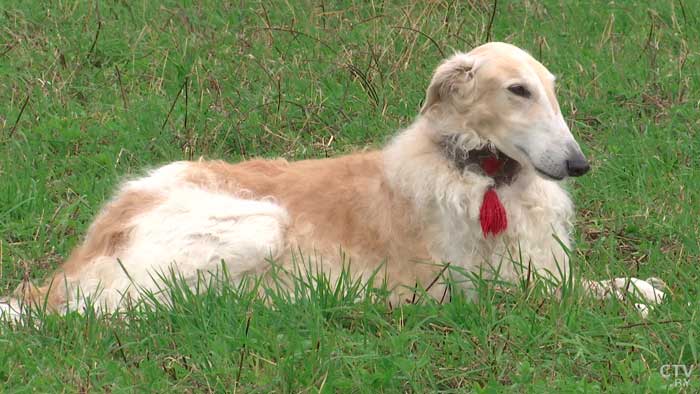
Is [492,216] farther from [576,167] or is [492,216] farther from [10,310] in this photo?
[10,310]

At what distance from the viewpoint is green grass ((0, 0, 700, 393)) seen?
4.39 meters

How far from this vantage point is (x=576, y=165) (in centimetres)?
513

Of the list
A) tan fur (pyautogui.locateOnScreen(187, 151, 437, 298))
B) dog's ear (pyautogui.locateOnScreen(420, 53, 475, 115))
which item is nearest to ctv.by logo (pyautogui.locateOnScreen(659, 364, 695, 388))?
tan fur (pyautogui.locateOnScreen(187, 151, 437, 298))

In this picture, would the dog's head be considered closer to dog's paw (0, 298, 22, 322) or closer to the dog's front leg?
the dog's front leg

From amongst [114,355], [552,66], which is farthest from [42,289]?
[552,66]

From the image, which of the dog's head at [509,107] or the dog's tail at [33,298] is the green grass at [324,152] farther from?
the dog's head at [509,107]

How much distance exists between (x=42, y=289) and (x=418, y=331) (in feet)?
6.23

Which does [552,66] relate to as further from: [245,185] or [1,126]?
[1,126]

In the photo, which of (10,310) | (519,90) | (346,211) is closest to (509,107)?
(519,90)

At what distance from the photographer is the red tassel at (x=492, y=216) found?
5387 millimetres

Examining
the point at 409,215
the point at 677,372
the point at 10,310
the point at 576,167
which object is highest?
the point at 576,167

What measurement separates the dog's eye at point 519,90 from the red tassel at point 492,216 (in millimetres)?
485

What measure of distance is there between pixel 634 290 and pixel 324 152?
9.23 feet

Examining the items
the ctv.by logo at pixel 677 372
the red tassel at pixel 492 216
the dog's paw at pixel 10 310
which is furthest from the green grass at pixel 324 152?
the red tassel at pixel 492 216
